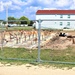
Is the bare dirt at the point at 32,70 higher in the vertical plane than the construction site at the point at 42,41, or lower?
lower

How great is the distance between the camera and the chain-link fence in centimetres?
1313

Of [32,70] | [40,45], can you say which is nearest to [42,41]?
[40,45]

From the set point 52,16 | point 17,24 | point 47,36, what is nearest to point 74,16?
point 52,16

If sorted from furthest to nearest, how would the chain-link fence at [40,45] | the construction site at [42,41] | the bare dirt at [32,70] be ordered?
the construction site at [42,41], the chain-link fence at [40,45], the bare dirt at [32,70]

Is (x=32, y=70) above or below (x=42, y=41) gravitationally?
below

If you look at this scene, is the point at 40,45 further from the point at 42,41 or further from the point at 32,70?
the point at 32,70

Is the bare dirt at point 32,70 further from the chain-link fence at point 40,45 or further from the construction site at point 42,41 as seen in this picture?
the construction site at point 42,41

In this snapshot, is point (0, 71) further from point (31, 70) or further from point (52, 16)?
point (52, 16)

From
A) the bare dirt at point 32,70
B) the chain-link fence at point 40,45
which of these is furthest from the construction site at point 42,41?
the bare dirt at point 32,70

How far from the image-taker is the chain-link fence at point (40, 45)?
13.1 metres

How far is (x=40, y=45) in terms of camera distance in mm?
15703

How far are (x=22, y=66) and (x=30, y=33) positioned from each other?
12.7 m

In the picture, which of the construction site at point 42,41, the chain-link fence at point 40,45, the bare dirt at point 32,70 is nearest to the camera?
the bare dirt at point 32,70

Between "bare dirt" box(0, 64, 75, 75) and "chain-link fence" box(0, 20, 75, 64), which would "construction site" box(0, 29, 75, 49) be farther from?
"bare dirt" box(0, 64, 75, 75)
